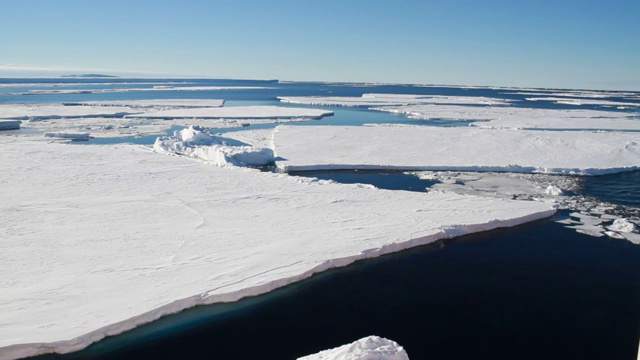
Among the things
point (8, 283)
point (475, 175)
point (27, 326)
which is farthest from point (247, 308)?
point (475, 175)

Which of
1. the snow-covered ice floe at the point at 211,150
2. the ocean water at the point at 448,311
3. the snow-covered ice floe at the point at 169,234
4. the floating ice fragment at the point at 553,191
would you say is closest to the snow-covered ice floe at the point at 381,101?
the snow-covered ice floe at the point at 211,150

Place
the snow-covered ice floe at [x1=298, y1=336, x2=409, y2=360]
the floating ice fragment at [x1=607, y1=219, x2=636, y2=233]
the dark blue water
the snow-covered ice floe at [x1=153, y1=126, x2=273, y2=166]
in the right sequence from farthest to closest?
the snow-covered ice floe at [x1=153, y1=126, x2=273, y2=166] → the floating ice fragment at [x1=607, y1=219, x2=636, y2=233] → the dark blue water → the snow-covered ice floe at [x1=298, y1=336, x2=409, y2=360]

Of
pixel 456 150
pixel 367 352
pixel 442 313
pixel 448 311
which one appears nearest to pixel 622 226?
pixel 448 311

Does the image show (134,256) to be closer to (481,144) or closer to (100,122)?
(481,144)

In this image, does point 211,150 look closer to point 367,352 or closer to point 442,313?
point 442,313

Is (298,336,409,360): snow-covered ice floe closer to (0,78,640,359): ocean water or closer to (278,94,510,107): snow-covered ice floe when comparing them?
(0,78,640,359): ocean water

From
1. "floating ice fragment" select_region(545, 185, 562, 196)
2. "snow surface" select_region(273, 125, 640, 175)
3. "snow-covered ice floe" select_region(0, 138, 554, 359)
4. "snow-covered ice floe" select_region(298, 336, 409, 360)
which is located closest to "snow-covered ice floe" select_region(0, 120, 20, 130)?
"snow-covered ice floe" select_region(0, 138, 554, 359)
